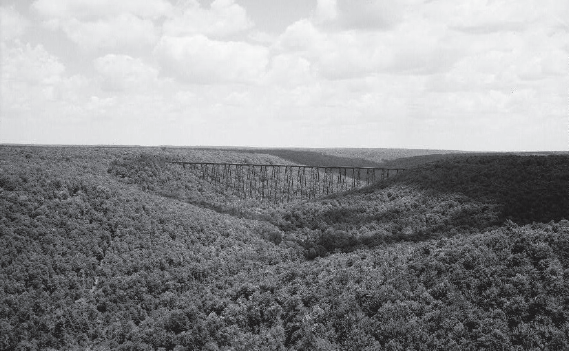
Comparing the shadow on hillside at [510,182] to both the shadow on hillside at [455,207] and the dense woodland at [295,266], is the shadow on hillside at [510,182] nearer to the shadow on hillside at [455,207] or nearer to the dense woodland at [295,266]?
the shadow on hillside at [455,207]

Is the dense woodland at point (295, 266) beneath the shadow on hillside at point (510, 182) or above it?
beneath

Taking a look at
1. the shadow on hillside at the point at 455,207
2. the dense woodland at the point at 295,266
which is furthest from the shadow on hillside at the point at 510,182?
the dense woodland at the point at 295,266

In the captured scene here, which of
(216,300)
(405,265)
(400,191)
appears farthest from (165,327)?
(400,191)

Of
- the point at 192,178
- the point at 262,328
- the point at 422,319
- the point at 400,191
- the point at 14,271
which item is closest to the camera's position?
the point at 422,319

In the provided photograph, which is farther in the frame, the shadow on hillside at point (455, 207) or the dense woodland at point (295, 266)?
the shadow on hillside at point (455, 207)

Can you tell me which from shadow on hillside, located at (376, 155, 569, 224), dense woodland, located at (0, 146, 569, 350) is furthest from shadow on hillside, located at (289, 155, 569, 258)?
dense woodland, located at (0, 146, 569, 350)

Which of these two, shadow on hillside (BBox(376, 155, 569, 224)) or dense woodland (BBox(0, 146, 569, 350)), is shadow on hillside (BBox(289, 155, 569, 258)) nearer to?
shadow on hillside (BBox(376, 155, 569, 224))

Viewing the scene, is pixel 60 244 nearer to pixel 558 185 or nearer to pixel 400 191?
pixel 400 191

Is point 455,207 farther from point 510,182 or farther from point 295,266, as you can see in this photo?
point 295,266

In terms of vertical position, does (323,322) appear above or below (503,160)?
below
